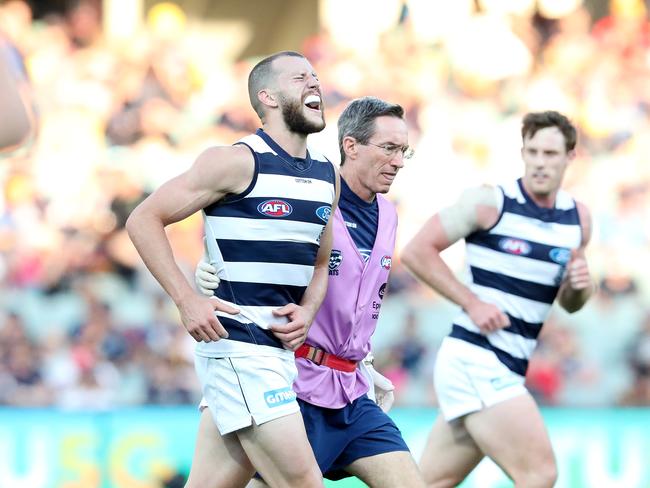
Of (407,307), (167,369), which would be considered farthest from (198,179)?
(407,307)

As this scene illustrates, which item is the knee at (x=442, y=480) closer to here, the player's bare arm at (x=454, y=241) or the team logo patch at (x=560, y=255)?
the player's bare arm at (x=454, y=241)

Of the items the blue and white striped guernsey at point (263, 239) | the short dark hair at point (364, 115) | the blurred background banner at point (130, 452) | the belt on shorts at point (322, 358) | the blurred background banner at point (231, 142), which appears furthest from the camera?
the blurred background banner at point (231, 142)

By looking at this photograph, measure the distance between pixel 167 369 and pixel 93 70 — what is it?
3.76 m

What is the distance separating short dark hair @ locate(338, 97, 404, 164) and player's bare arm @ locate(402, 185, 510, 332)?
37.8 inches

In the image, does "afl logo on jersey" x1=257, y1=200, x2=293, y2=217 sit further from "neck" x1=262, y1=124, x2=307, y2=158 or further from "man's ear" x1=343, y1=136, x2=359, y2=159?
"man's ear" x1=343, y1=136, x2=359, y2=159

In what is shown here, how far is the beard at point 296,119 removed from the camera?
486 centimetres

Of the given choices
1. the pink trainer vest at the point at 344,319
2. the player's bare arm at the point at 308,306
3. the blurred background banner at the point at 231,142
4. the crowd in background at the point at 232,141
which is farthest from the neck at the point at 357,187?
the crowd in background at the point at 232,141

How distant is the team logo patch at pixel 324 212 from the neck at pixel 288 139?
0.77 feet

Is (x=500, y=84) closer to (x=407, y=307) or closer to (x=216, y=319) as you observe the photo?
(x=407, y=307)

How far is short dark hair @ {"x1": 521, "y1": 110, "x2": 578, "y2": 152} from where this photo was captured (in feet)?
21.5

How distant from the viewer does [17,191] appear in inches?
477

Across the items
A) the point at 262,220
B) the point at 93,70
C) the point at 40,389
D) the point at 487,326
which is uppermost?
the point at 93,70

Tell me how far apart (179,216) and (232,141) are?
852cm

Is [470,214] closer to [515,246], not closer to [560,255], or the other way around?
[515,246]
